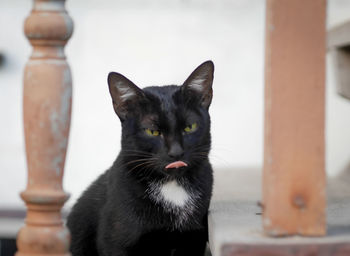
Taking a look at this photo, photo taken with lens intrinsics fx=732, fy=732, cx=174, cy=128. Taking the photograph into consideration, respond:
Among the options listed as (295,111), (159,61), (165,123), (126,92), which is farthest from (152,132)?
(159,61)

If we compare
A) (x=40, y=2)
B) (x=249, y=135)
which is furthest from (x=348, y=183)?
(x=40, y=2)

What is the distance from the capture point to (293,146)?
5.71ft

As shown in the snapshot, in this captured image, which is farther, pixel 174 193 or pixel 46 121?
pixel 174 193

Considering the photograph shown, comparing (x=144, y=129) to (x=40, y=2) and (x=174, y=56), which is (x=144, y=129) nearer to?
(x=40, y=2)

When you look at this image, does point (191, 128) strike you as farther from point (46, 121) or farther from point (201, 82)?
point (46, 121)

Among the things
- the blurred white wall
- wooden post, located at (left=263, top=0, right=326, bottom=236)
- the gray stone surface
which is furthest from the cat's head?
the blurred white wall

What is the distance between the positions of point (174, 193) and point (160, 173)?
83 millimetres

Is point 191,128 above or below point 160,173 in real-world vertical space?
above

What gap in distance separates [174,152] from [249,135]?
7.64 feet

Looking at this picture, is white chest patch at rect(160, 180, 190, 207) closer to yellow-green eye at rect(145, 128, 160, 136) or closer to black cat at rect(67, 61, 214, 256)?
black cat at rect(67, 61, 214, 256)

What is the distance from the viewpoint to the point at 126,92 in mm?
2404

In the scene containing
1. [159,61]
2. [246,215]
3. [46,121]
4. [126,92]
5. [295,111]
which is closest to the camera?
[295,111]

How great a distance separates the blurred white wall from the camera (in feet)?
14.5

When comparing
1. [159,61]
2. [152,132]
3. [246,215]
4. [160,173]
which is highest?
[159,61]
